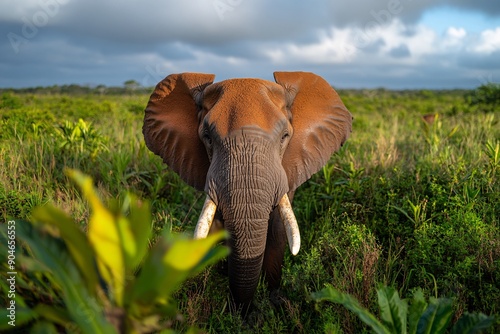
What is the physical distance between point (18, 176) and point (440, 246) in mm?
5084

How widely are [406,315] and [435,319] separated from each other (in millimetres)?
202

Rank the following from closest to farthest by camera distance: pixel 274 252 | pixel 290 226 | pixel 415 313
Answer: pixel 415 313, pixel 290 226, pixel 274 252

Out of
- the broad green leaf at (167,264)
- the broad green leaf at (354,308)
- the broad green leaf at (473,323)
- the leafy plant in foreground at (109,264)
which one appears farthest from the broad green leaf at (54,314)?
the broad green leaf at (473,323)

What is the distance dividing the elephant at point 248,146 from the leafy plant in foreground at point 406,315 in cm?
86

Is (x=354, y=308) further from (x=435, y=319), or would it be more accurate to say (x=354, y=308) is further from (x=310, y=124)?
(x=310, y=124)

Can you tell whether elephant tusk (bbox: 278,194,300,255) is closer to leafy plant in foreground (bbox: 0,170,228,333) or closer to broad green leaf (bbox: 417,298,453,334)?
broad green leaf (bbox: 417,298,453,334)

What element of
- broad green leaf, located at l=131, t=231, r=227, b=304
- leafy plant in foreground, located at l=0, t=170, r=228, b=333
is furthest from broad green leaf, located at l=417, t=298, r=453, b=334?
broad green leaf, located at l=131, t=231, r=227, b=304

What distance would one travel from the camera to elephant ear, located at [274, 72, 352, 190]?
426cm

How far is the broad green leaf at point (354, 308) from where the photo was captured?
2.45 m

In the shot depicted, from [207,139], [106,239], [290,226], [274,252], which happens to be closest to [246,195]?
[290,226]

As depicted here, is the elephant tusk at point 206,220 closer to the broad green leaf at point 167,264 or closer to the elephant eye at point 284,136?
the elephant eye at point 284,136

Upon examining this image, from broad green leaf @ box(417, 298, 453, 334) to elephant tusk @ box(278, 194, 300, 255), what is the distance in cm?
103

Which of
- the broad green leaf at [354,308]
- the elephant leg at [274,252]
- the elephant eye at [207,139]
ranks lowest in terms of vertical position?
the elephant leg at [274,252]

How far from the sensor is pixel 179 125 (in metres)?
4.48
